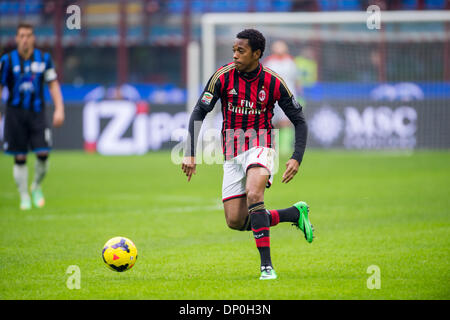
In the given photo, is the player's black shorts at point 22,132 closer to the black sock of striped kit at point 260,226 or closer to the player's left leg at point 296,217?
the player's left leg at point 296,217

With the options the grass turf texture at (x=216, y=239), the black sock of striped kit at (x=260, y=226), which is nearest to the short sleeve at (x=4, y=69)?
the grass turf texture at (x=216, y=239)

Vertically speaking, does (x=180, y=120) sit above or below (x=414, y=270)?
above

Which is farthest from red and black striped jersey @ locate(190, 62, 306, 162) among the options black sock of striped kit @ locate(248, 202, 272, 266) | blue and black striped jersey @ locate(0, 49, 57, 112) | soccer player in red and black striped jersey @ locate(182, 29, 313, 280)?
blue and black striped jersey @ locate(0, 49, 57, 112)

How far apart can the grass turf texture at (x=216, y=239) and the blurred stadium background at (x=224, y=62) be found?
389 centimetres

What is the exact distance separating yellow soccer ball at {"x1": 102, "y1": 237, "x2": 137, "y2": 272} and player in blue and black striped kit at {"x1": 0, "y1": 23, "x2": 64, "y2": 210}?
180 inches

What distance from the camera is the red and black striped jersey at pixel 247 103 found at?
5887 millimetres

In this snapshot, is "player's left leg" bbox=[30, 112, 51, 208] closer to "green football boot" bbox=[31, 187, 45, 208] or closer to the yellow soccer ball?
"green football boot" bbox=[31, 187, 45, 208]

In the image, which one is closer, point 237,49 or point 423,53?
point 237,49

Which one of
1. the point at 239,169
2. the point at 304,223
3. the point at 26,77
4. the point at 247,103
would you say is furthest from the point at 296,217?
the point at 26,77
